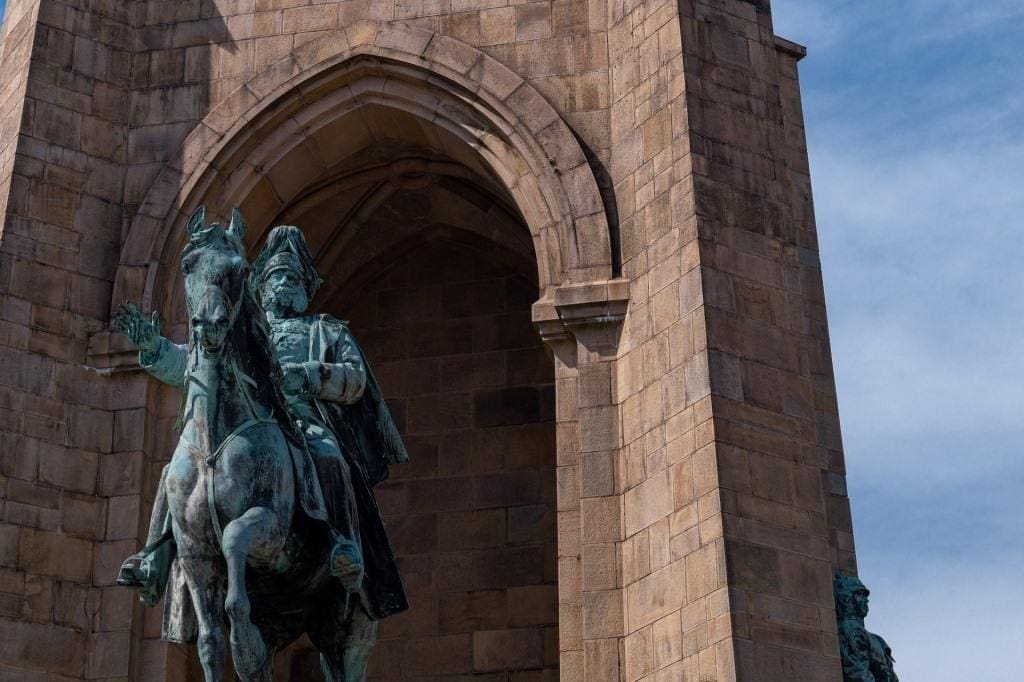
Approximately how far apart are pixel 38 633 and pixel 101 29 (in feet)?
15.5

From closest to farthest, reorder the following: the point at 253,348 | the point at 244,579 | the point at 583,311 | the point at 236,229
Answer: the point at 244,579 < the point at 253,348 < the point at 236,229 < the point at 583,311

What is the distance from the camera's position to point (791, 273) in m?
14.5

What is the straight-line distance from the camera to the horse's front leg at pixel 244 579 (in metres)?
10.7

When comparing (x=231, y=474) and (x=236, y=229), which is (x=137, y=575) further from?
(x=236, y=229)

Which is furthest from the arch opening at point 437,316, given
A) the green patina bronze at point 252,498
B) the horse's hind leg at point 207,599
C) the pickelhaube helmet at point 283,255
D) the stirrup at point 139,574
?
the horse's hind leg at point 207,599

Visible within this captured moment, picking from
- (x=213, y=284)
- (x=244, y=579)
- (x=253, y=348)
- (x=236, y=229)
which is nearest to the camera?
(x=213, y=284)

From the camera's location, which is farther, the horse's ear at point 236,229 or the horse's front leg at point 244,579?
the horse's ear at point 236,229

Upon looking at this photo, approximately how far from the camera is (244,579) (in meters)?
10.9

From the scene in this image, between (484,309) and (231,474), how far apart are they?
7.12 metres

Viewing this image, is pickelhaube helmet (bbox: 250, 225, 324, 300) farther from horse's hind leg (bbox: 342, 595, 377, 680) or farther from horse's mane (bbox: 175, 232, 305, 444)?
horse's hind leg (bbox: 342, 595, 377, 680)

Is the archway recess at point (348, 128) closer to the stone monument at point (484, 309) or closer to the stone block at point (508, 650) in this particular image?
the stone monument at point (484, 309)

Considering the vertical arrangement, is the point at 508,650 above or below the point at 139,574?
above

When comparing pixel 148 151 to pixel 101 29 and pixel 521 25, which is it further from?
pixel 521 25

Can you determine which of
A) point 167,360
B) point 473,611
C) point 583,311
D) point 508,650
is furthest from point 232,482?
point 473,611
